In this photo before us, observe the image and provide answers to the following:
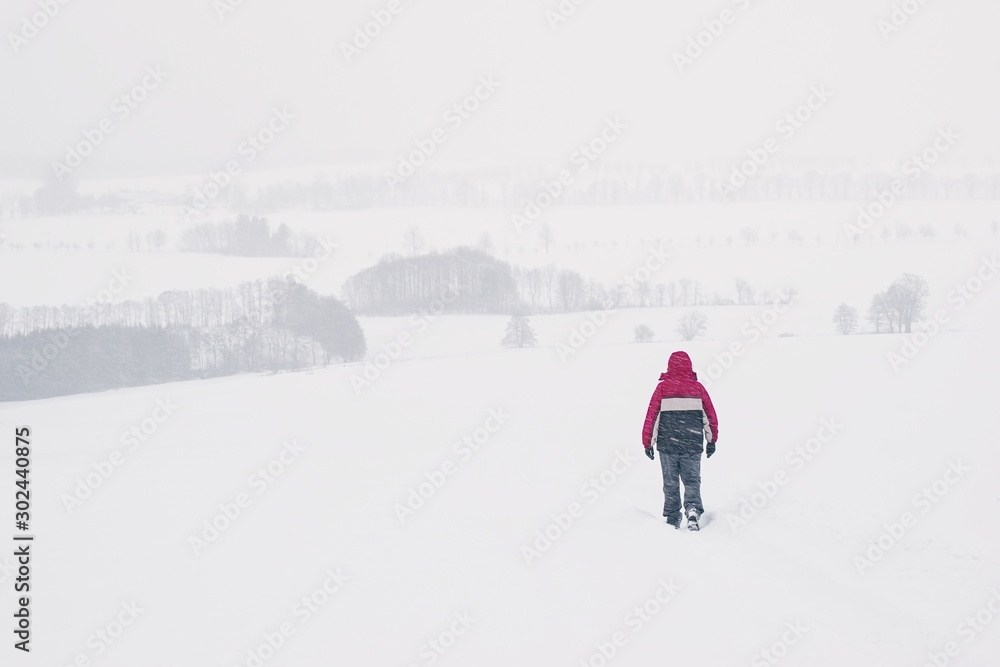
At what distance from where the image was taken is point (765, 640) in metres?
4.96

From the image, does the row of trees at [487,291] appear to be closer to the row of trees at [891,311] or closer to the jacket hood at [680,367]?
the row of trees at [891,311]

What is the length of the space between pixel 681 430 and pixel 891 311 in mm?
69490

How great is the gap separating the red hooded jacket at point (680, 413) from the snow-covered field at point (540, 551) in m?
1.02

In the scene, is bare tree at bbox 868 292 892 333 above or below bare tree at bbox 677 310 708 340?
above

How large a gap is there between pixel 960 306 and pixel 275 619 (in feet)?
266

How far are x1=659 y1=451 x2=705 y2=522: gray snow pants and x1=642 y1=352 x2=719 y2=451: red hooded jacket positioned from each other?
0.13 metres

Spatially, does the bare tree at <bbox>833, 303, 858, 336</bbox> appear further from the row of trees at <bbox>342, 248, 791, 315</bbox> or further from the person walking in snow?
the person walking in snow

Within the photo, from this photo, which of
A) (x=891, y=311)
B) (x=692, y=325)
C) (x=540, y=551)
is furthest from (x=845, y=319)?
(x=540, y=551)

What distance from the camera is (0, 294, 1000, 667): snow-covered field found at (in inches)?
204

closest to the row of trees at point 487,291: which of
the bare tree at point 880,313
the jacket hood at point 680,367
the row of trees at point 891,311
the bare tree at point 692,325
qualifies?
the bare tree at point 692,325

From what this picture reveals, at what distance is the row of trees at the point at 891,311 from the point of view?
220 feet

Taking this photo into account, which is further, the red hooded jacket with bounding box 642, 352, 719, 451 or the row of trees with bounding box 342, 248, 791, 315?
the row of trees with bounding box 342, 248, 791, 315

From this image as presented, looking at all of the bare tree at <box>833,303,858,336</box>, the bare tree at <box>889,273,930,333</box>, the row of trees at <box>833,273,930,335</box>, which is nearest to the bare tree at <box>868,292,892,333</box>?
the row of trees at <box>833,273,930,335</box>

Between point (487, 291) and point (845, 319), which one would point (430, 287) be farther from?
point (845, 319)
